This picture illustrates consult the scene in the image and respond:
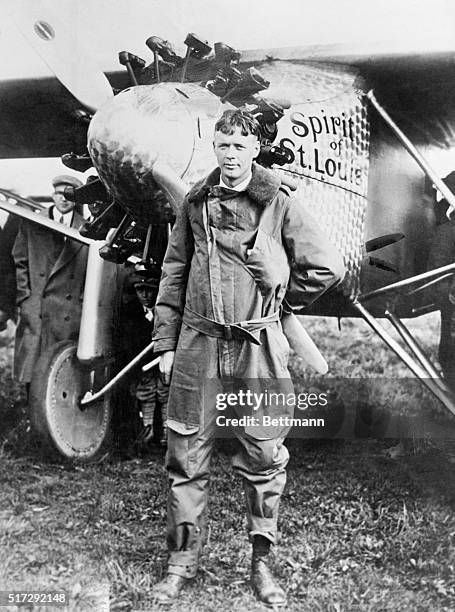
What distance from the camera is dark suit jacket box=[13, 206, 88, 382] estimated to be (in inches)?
118

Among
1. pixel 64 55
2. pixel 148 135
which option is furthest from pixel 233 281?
pixel 64 55

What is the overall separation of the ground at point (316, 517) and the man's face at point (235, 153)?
0.80 metres

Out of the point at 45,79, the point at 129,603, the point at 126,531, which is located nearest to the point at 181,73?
the point at 45,79

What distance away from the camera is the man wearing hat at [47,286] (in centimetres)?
299

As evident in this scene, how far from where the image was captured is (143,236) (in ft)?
9.32

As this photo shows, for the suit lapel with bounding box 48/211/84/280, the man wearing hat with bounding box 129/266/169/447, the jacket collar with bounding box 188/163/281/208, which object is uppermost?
the jacket collar with bounding box 188/163/281/208

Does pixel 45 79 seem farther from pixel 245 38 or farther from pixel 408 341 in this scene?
pixel 408 341

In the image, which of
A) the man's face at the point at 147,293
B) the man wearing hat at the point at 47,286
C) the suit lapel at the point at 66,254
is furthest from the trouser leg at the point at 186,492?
the suit lapel at the point at 66,254

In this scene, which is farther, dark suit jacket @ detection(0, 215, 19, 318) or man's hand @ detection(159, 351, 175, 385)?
dark suit jacket @ detection(0, 215, 19, 318)

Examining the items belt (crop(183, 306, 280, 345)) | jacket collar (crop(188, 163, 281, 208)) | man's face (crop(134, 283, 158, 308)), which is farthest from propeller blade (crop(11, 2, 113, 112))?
belt (crop(183, 306, 280, 345))

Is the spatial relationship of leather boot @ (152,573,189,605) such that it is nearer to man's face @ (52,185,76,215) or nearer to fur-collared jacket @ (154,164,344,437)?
fur-collared jacket @ (154,164,344,437)

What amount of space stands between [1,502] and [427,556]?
68.4 inches

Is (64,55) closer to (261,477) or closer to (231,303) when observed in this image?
(231,303)

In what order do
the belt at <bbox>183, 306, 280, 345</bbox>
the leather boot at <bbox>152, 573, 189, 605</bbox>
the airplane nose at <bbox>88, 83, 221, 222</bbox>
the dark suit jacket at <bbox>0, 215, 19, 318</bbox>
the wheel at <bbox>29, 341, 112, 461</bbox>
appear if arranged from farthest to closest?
the dark suit jacket at <bbox>0, 215, 19, 318</bbox> → the wheel at <bbox>29, 341, 112, 461</bbox> → the airplane nose at <bbox>88, 83, 221, 222</bbox> → the leather boot at <bbox>152, 573, 189, 605</bbox> → the belt at <bbox>183, 306, 280, 345</bbox>
